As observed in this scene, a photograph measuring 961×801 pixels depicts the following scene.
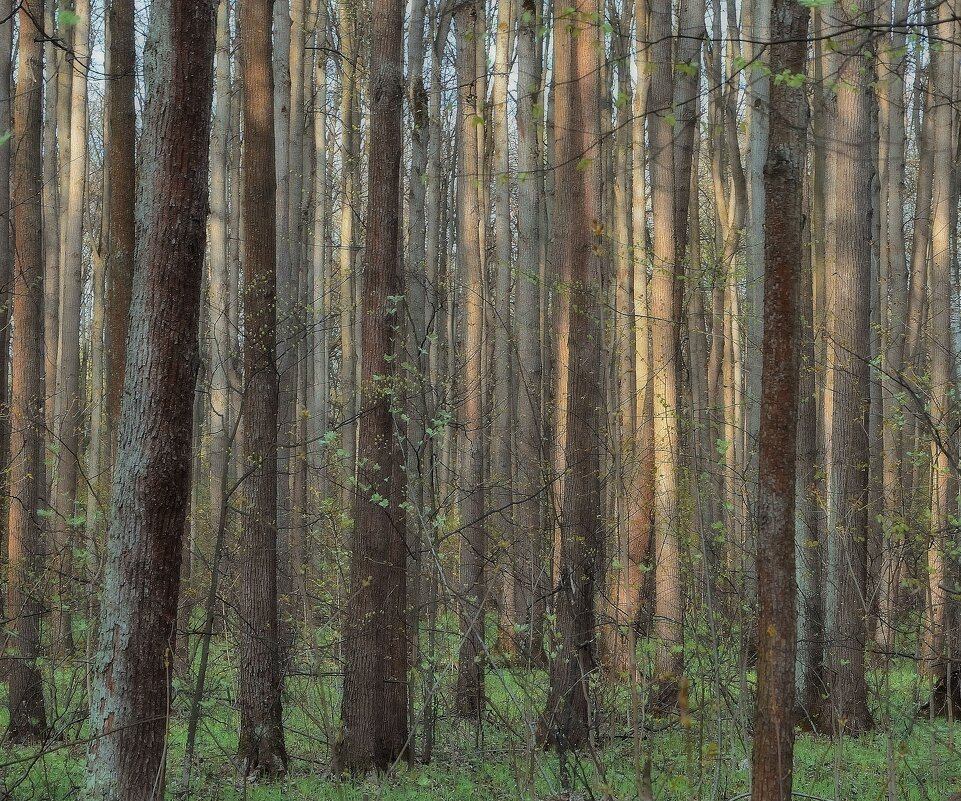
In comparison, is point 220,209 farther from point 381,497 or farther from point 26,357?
point 381,497

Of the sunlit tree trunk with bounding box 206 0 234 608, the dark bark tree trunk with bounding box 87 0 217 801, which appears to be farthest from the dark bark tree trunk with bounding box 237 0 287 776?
the sunlit tree trunk with bounding box 206 0 234 608

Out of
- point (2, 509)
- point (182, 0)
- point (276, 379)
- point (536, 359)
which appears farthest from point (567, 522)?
point (2, 509)

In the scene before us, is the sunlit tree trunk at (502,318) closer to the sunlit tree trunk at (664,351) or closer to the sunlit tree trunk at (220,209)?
the sunlit tree trunk at (664,351)

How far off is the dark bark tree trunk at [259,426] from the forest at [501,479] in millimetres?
30

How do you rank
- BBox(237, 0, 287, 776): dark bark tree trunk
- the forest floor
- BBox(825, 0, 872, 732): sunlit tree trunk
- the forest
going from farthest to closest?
BBox(825, 0, 872, 732): sunlit tree trunk, BBox(237, 0, 287, 776): dark bark tree trunk, the forest floor, the forest

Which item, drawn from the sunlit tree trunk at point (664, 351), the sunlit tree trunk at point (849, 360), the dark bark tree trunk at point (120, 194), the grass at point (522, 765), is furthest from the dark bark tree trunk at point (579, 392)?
the dark bark tree trunk at point (120, 194)

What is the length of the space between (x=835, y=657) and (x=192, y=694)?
606 cm

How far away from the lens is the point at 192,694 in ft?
15.1

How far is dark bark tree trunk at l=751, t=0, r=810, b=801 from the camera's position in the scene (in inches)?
163

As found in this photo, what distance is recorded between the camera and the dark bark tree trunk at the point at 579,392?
7.50 meters

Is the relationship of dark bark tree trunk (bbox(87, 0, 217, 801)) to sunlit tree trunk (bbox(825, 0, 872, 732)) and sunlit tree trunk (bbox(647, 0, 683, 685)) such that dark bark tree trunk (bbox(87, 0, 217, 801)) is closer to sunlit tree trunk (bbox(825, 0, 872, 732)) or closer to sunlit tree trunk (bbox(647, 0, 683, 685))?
sunlit tree trunk (bbox(647, 0, 683, 685))

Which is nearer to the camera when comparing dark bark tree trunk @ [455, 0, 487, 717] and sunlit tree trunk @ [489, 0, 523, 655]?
dark bark tree trunk @ [455, 0, 487, 717]

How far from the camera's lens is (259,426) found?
7953mm

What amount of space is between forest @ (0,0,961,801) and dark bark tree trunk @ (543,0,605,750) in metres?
0.04
